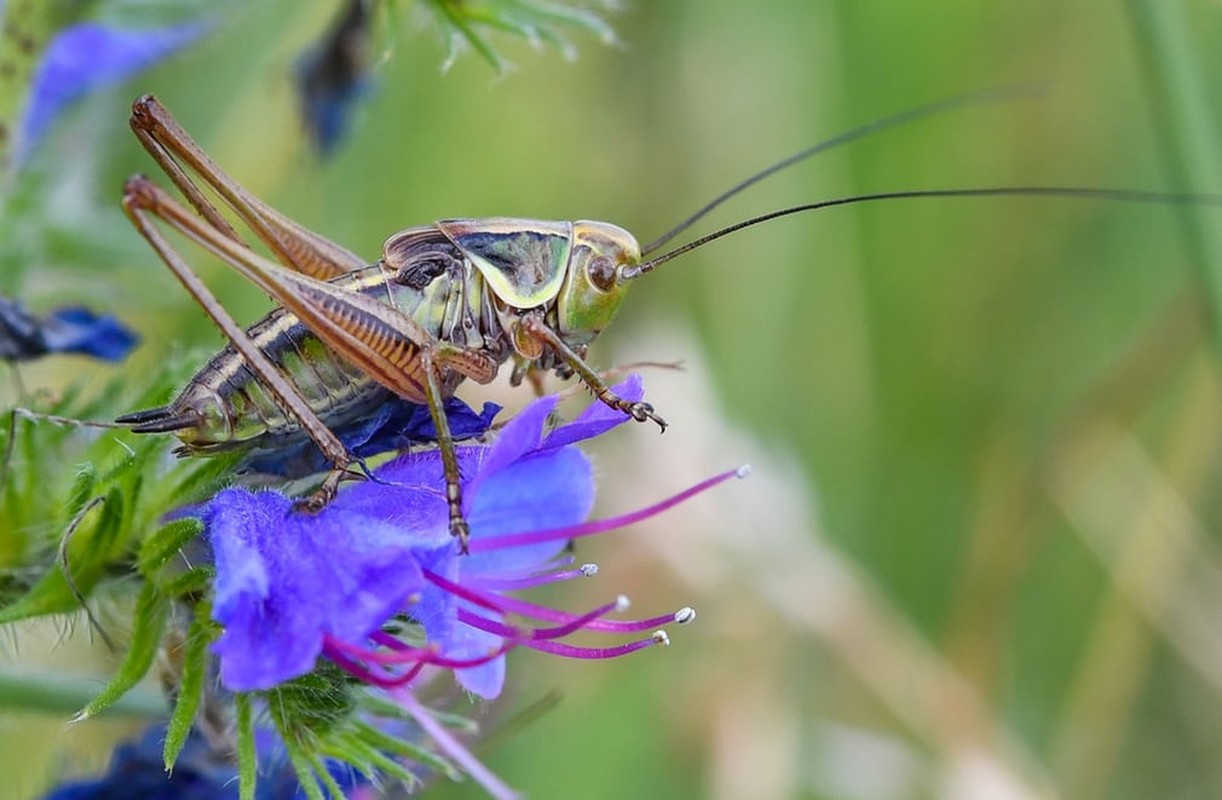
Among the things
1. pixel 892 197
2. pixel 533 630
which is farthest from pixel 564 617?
pixel 892 197

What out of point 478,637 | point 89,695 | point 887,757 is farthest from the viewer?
point 887,757

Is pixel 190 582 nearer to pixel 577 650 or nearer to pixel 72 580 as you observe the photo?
pixel 72 580

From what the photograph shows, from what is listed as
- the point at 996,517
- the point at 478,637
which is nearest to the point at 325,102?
the point at 478,637

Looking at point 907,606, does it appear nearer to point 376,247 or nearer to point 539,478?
point 376,247

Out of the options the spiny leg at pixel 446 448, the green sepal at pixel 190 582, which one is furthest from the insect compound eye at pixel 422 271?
the green sepal at pixel 190 582

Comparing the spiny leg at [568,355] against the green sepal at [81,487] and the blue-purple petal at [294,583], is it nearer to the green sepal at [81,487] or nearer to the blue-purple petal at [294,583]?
the blue-purple petal at [294,583]

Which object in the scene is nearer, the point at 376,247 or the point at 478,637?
the point at 478,637
